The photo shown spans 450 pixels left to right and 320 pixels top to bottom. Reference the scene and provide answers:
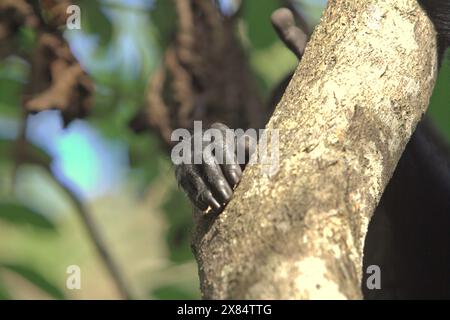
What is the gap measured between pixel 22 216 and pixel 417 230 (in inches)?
53.0

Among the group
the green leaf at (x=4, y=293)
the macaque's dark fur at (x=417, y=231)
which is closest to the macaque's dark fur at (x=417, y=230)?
the macaque's dark fur at (x=417, y=231)

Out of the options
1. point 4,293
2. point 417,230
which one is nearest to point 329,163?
point 4,293

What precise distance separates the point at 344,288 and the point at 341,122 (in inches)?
14.6

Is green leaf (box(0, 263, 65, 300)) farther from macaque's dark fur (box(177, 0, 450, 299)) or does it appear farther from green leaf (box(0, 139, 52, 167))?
macaque's dark fur (box(177, 0, 450, 299))

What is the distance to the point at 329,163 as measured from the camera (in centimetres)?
150

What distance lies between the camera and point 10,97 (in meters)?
2.93

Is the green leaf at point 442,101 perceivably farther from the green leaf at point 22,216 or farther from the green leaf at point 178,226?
the green leaf at point 22,216

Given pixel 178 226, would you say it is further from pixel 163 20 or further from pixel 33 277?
pixel 163 20

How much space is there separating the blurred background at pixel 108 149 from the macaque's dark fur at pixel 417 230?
171mm

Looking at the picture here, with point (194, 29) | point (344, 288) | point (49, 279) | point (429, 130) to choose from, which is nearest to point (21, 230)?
point (49, 279)

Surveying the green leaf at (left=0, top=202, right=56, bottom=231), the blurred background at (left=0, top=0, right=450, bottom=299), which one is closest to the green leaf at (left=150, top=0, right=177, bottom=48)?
the blurred background at (left=0, top=0, right=450, bottom=299)

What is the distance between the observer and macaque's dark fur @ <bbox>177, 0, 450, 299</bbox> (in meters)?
3.02

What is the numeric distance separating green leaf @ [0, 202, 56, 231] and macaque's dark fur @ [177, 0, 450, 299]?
42.9 inches

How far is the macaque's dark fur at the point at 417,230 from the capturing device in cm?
302
